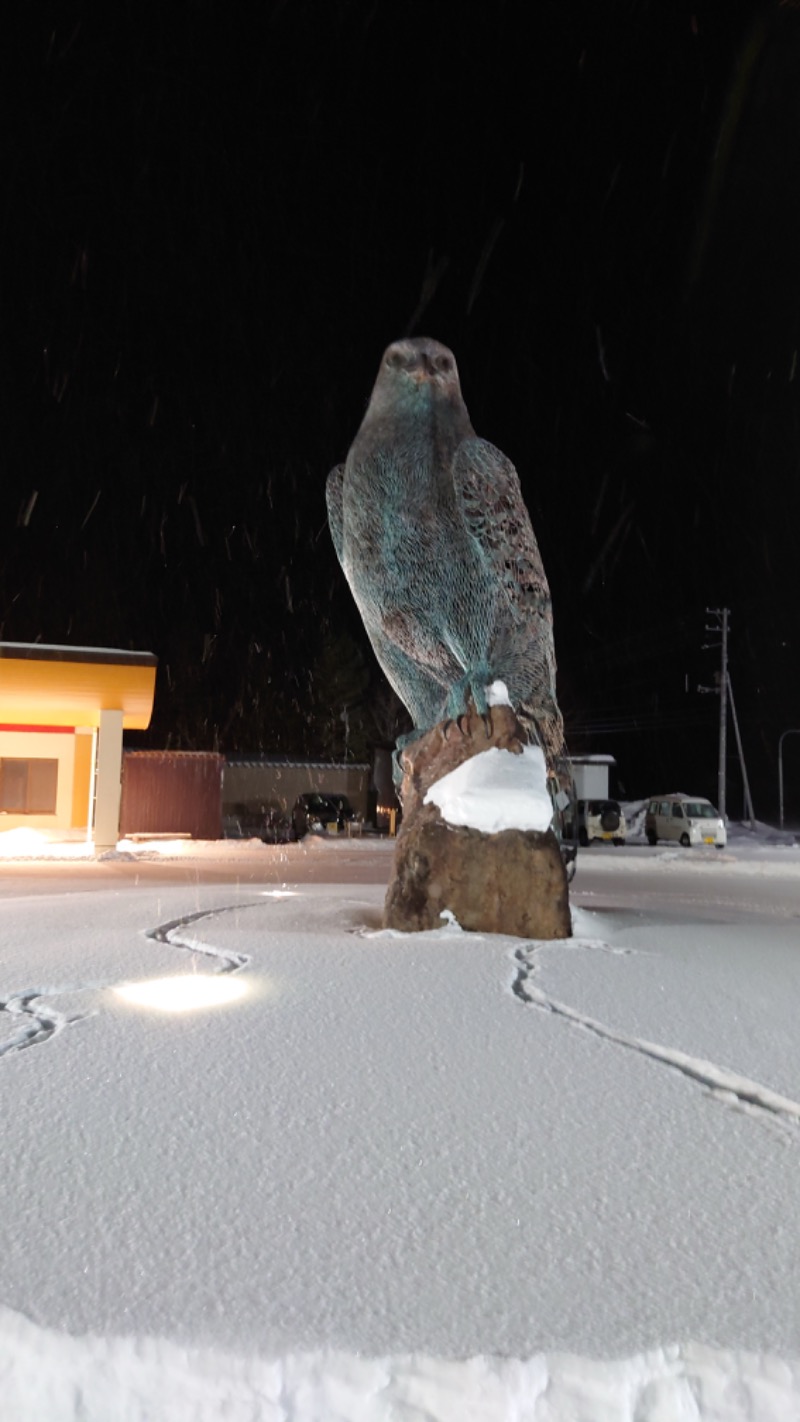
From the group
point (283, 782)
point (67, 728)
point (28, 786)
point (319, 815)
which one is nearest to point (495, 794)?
point (67, 728)

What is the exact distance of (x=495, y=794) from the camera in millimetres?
6082

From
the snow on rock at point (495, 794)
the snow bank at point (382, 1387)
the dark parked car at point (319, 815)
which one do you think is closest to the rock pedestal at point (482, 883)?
the snow on rock at point (495, 794)

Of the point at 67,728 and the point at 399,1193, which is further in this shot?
the point at 67,728

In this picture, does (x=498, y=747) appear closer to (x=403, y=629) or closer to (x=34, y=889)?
(x=403, y=629)

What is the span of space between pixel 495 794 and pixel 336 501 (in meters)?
2.43

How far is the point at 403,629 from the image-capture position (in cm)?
663

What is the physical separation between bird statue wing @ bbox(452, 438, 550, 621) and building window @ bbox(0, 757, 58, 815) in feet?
63.9

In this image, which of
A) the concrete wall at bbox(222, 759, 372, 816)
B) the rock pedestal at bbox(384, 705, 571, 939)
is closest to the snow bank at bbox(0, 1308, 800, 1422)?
the rock pedestal at bbox(384, 705, 571, 939)

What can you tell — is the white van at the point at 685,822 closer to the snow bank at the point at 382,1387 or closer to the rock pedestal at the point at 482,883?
the rock pedestal at the point at 482,883

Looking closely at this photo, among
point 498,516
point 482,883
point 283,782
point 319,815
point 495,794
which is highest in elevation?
point 498,516

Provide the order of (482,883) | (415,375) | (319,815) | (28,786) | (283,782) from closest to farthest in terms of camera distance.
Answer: (482,883), (415,375), (28,786), (319,815), (283,782)

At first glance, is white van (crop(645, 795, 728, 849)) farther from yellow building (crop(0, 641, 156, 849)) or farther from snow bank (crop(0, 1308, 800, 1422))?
snow bank (crop(0, 1308, 800, 1422))

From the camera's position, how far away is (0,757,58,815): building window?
23188mm

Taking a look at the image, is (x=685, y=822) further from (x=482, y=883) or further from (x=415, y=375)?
(x=415, y=375)
